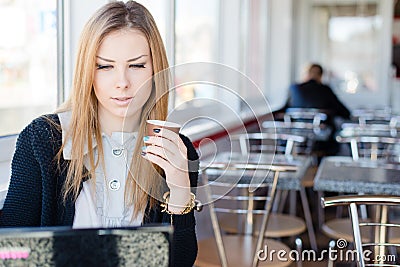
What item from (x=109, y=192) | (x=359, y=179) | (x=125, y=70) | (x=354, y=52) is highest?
(x=354, y=52)

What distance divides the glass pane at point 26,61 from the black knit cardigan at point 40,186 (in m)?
0.61

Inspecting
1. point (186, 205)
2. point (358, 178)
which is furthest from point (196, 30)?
point (186, 205)

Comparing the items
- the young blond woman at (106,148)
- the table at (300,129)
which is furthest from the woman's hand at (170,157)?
the table at (300,129)

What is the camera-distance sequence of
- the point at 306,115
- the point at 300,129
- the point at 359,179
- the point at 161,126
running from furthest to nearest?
the point at 306,115
the point at 300,129
the point at 359,179
the point at 161,126

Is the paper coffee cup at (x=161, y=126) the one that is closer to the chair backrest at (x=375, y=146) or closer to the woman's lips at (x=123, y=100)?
the woman's lips at (x=123, y=100)

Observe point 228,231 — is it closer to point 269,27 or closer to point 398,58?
point 269,27

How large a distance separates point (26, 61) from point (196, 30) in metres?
2.03

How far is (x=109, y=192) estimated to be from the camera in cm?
131

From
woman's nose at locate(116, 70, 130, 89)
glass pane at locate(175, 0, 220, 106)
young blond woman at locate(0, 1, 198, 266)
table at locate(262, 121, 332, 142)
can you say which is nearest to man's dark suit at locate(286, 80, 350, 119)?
table at locate(262, 121, 332, 142)

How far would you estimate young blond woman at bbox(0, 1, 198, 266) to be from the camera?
4.10 ft

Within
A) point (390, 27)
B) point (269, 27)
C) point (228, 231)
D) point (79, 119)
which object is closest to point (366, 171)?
point (228, 231)

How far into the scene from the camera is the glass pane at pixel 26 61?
1.93 meters

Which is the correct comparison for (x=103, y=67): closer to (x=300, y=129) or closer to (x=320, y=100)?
(x=300, y=129)

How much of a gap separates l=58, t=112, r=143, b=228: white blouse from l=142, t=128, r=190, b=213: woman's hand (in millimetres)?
135
